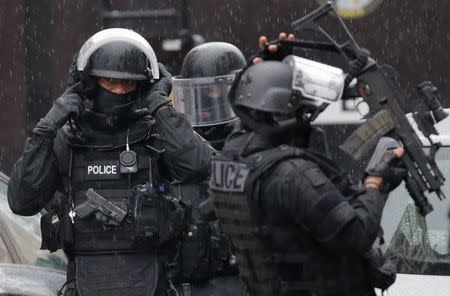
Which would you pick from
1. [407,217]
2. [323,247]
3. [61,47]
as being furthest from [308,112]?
[61,47]

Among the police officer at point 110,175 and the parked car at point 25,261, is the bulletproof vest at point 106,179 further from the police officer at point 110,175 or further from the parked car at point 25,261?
the parked car at point 25,261

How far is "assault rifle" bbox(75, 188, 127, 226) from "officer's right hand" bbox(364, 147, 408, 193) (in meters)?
1.31

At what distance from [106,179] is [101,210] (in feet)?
0.52

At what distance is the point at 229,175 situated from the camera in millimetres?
4711

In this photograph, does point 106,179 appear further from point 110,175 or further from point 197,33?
point 197,33

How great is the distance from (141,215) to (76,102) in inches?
21.6

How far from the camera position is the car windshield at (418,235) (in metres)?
6.00

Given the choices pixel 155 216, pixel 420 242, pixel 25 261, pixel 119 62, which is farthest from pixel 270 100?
pixel 25 261

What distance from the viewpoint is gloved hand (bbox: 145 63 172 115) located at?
5734 millimetres

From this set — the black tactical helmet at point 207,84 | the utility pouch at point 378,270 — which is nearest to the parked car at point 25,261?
the black tactical helmet at point 207,84

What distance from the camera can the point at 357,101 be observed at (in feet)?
17.0

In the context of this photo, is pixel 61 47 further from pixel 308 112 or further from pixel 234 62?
pixel 308 112

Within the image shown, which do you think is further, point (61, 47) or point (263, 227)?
point (61, 47)

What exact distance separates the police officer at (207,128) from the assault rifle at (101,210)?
425 mm
